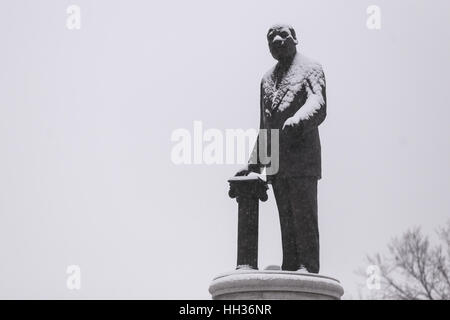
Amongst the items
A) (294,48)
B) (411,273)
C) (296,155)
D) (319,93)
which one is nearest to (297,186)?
(296,155)

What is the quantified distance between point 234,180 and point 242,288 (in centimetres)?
148

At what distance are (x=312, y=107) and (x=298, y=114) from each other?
7.5 inches

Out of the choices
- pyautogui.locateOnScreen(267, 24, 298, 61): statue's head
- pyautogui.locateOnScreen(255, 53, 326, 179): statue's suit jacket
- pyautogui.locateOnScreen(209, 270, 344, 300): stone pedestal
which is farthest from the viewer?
pyautogui.locateOnScreen(267, 24, 298, 61): statue's head

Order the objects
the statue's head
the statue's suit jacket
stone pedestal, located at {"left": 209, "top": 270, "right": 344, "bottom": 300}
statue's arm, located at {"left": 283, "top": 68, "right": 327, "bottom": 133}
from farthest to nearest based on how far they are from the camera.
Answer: the statue's head
the statue's suit jacket
statue's arm, located at {"left": 283, "top": 68, "right": 327, "bottom": 133}
stone pedestal, located at {"left": 209, "top": 270, "right": 344, "bottom": 300}

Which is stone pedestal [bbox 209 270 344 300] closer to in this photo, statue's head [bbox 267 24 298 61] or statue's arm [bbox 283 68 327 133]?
statue's arm [bbox 283 68 327 133]

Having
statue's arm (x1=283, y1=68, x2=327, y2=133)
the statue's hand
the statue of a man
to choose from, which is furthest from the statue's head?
the statue's hand

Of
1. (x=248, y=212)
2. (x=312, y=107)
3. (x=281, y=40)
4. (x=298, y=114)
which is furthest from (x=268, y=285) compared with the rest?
(x=281, y=40)

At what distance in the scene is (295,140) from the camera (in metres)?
9.39

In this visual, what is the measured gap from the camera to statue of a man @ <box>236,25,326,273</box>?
9.09 metres

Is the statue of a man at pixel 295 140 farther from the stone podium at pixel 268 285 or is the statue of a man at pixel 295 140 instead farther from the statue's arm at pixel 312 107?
the stone podium at pixel 268 285

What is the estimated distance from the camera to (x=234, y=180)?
30.8ft

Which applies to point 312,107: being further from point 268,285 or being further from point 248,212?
point 268,285

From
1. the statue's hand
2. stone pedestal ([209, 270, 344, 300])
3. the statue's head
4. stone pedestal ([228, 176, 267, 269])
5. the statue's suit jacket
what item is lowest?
stone pedestal ([209, 270, 344, 300])
